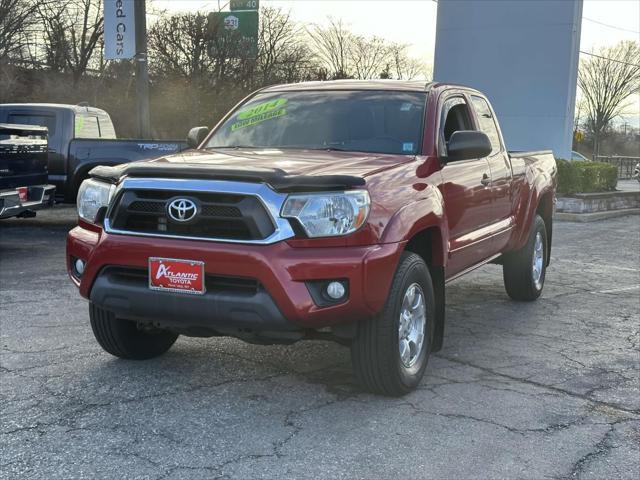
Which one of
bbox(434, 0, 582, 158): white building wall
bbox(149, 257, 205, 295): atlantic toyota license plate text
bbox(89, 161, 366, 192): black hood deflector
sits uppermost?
bbox(434, 0, 582, 158): white building wall

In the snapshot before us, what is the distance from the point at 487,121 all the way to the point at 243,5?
19386 mm

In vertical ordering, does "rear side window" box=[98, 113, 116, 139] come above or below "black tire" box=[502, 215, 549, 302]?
above

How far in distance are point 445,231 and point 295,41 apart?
134ft

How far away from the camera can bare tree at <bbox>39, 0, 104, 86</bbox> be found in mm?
32000

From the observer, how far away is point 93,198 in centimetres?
433

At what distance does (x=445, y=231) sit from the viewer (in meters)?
4.57

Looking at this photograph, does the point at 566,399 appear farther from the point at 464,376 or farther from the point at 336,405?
the point at 336,405

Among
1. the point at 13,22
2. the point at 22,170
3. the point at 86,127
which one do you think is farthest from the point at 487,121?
the point at 13,22

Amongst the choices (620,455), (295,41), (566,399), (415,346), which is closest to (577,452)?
(620,455)

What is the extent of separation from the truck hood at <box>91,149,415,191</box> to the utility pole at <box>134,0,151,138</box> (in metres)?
11.3

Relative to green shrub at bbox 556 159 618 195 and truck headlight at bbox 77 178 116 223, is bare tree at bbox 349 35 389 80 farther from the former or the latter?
truck headlight at bbox 77 178 116 223

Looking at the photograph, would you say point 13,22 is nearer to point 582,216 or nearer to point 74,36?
point 74,36

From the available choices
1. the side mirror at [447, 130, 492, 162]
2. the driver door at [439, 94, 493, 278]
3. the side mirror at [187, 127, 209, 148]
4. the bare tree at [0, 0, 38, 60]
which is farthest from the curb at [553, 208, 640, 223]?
the bare tree at [0, 0, 38, 60]

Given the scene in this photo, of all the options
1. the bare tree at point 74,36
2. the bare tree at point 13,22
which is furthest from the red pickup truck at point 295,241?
the bare tree at point 74,36
